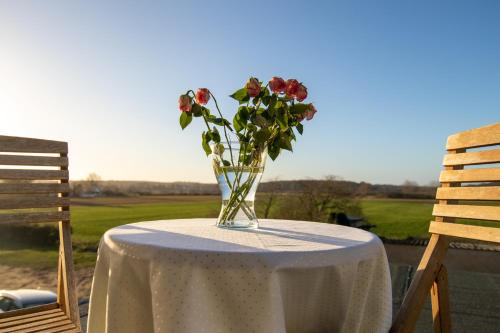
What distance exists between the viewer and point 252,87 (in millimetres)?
1585

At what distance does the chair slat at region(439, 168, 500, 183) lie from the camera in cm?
153

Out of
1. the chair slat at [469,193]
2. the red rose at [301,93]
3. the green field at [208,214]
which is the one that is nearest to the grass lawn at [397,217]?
the green field at [208,214]

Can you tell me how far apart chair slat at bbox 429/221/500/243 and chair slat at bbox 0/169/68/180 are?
1865mm

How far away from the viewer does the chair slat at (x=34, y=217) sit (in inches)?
74.3

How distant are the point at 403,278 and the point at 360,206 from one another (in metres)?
2.09

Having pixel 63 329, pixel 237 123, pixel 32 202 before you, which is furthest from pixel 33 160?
pixel 237 123

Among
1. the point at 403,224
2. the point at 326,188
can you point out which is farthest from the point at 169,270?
the point at 403,224

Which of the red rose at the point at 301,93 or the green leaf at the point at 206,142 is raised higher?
the red rose at the point at 301,93

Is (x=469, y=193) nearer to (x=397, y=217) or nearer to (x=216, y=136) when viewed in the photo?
(x=216, y=136)

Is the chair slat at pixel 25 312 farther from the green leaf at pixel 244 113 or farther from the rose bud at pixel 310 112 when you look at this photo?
the rose bud at pixel 310 112

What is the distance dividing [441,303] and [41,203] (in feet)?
6.28

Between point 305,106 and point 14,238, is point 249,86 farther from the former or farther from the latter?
point 14,238

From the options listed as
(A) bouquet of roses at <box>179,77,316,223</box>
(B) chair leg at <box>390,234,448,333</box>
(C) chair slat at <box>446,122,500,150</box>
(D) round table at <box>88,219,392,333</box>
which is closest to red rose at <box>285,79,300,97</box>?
(A) bouquet of roses at <box>179,77,316,223</box>

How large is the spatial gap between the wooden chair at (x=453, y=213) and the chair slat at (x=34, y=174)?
1.77 metres
